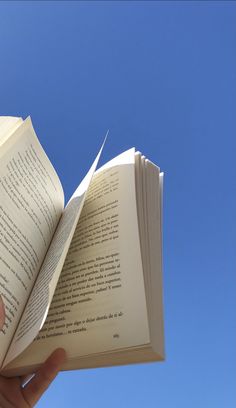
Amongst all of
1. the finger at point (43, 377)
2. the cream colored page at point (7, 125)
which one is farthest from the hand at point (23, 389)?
the cream colored page at point (7, 125)

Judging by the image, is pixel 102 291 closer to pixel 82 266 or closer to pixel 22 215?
pixel 82 266

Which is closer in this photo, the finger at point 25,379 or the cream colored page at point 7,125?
the finger at point 25,379

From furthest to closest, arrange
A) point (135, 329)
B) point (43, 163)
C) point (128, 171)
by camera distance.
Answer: point (43, 163), point (128, 171), point (135, 329)

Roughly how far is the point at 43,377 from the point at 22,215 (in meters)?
0.26

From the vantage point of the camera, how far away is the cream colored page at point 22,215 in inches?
22.7

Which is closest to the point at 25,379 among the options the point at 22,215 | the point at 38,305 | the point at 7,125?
the point at 38,305

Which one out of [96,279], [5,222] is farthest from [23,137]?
[96,279]

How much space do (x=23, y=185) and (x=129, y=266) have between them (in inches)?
11.2

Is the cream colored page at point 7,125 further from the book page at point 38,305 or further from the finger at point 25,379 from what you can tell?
the finger at point 25,379

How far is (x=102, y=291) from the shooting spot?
521 mm

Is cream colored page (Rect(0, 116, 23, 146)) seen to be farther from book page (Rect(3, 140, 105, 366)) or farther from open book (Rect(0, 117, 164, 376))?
book page (Rect(3, 140, 105, 366))

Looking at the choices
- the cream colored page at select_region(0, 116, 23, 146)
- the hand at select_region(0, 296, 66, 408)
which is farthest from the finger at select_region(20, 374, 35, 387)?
the cream colored page at select_region(0, 116, 23, 146)

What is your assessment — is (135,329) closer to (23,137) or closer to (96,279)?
(96,279)

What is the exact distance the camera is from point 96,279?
0.54 metres
